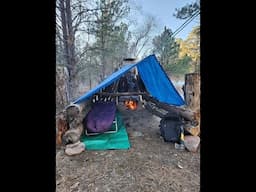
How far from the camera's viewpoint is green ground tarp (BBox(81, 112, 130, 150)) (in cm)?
283

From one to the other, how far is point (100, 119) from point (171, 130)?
1.43 metres

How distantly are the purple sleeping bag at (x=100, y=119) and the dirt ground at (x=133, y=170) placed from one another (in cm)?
59

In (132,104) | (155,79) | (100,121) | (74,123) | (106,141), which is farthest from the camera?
(132,104)

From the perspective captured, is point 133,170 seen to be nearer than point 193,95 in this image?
Yes

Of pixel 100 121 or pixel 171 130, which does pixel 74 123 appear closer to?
pixel 100 121

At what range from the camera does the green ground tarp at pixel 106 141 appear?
2834mm

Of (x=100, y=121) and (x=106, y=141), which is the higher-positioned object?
(x=100, y=121)

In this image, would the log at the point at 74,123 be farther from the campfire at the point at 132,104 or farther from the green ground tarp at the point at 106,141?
the campfire at the point at 132,104

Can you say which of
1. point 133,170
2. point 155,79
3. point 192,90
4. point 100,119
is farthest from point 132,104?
point 133,170

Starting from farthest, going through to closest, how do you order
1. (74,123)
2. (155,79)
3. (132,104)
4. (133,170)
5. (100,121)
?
(132,104) < (155,79) < (100,121) < (74,123) < (133,170)

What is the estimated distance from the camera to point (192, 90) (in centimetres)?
311
